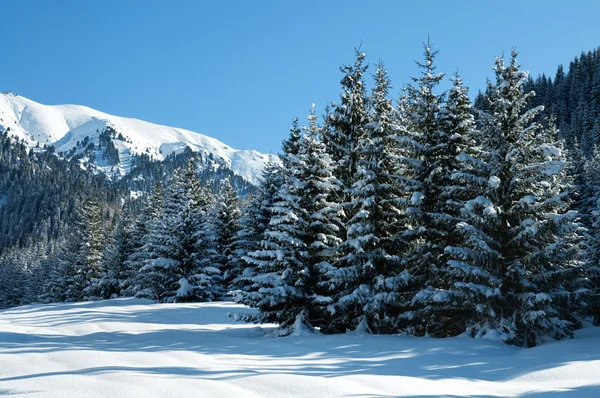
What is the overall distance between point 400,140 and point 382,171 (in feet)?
4.61

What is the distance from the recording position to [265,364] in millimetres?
8898

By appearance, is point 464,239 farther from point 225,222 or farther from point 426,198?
point 225,222

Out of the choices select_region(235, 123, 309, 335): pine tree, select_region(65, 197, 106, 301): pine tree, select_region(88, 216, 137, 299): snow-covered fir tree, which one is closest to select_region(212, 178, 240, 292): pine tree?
select_region(88, 216, 137, 299): snow-covered fir tree

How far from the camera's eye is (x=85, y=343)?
38.4ft

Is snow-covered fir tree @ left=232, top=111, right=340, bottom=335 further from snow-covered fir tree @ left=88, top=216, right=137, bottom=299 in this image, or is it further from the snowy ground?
snow-covered fir tree @ left=88, top=216, right=137, bottom=299

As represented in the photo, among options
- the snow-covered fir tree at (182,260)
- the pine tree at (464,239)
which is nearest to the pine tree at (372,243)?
the pine tree at (464,239)

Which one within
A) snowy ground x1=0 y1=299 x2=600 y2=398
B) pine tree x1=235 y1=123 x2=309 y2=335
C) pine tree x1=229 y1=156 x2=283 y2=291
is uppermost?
pine tree x1=229 y1=156 x2=283 y2=291

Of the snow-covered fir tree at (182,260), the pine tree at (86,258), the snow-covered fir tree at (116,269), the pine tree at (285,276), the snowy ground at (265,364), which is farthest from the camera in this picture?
the pine tree at (86,258)

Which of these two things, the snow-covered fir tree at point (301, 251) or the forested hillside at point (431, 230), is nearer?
the forested hillside at point (431, 230)

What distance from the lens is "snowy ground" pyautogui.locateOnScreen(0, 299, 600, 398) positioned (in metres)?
6.00

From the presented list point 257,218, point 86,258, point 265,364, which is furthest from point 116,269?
point 265,364

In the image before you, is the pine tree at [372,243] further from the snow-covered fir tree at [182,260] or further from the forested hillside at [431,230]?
the snow-covered fir tree at [182,260]

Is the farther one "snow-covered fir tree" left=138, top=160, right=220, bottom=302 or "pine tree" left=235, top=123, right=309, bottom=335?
"snow-covered fir tree" left=138, top=160, right=220, bottom=302

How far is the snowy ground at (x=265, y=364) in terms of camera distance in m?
6.00
